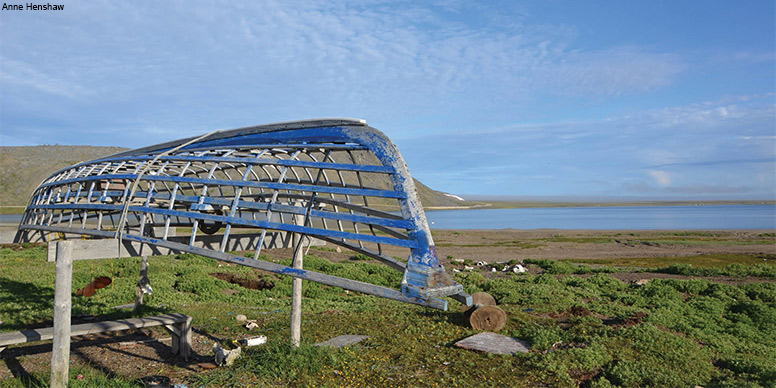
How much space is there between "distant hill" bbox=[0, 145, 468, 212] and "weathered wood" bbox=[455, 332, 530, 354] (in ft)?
404

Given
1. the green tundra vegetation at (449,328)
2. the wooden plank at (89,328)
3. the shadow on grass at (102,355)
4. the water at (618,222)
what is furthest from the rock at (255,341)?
the water at (618,222)

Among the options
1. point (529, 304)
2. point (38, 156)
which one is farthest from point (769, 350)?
point (38, 156)

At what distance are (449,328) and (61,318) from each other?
274 inches

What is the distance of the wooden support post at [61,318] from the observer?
6.11 metres

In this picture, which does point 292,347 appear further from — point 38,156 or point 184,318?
point 38,156

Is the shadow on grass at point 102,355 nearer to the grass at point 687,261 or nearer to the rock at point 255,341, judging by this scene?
the rock at point 255,341

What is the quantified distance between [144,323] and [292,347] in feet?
8.56

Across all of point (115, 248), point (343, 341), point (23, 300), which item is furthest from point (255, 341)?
point (23, 300)

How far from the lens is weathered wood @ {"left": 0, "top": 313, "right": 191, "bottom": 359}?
22.6 ft

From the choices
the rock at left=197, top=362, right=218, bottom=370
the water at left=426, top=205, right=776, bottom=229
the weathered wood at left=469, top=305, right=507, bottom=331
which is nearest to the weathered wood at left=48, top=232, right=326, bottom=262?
the rock at left=197, top=362, right=218, bottom=370

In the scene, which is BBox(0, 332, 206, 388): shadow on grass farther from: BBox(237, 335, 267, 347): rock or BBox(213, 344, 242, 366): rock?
BBox(237, 335, 267, 347): rock

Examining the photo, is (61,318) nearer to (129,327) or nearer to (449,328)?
(129,327)

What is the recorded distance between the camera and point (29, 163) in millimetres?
131875

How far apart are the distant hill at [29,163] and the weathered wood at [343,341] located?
4787 inches
